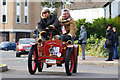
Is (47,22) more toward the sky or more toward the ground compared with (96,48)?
more toward the sky

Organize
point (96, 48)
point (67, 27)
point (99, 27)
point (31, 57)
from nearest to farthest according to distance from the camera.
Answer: point (31, 57)
point (67, 27)
point (96, 48)
point (99, 27)

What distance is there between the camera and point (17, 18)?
215 ft

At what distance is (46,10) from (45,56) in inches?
58.8

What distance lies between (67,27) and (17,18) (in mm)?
54343

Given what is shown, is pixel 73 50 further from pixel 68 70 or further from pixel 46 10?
pixel 46 10

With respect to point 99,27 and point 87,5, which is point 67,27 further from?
point 87,5

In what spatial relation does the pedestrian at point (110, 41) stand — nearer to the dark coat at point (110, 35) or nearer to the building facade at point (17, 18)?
the dark coat at point (110, 35)

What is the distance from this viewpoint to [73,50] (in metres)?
11.2

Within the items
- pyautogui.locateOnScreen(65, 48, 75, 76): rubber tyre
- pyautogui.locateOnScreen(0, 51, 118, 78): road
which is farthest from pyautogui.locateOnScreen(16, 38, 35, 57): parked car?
pyautogui.locateOnScreen(65, 48, 75, 76): rubber tyre

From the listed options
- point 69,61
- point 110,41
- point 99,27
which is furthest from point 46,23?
point 99,27

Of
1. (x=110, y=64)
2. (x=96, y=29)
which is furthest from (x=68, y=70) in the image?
(x=96, y=29)

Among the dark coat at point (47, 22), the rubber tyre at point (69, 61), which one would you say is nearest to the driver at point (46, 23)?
the dark coat at point (47, 22)

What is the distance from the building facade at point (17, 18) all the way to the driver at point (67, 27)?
2072 inches

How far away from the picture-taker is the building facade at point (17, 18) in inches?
2534
